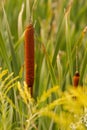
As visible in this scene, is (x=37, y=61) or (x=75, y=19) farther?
(x=75, y=19)

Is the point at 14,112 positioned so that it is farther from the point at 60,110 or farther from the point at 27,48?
the point at 27,48

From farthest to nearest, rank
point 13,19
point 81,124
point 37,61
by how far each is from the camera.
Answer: point 13,19, point 37,61, point 81,124

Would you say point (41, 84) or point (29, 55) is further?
point (41, 84)

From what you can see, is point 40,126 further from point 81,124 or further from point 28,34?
point 81,124

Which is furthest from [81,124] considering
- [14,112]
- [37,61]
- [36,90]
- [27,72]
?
[37,61]

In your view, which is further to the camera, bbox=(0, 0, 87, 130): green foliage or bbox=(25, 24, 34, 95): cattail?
bbox=(25, 24, 34, 95): cattail

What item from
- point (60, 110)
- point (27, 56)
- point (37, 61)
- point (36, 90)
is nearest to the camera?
point (27, 56)

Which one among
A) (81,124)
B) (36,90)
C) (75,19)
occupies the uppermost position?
(81,124)

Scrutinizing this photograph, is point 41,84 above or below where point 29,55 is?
below

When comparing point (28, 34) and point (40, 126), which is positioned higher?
point (28, 34)

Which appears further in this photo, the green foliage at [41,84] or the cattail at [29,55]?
the cattail at [29,55]
